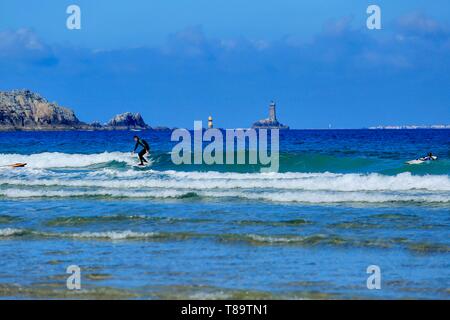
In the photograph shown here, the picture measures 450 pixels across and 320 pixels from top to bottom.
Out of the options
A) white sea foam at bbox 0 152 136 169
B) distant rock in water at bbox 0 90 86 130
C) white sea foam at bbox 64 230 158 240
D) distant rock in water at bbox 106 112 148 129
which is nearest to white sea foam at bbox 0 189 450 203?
white sea foam at bbox 64 230 158 240

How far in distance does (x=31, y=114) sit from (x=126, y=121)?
77.0ft

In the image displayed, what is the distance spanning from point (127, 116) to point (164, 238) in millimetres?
169748

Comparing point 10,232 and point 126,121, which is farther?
point 126,121

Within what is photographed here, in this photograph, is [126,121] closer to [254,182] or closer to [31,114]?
[31,114]

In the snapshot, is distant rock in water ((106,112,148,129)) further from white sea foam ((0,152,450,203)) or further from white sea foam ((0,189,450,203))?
white sea foam ((0,189,450,203))

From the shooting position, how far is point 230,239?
13.2 m

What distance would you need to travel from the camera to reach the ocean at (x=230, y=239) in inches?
380

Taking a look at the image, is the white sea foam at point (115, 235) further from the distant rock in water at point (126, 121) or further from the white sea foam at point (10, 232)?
the distant rock in water at point (126, 121)

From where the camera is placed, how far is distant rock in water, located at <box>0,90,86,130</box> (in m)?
165

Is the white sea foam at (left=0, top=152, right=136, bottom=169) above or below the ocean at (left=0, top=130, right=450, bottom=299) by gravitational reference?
above

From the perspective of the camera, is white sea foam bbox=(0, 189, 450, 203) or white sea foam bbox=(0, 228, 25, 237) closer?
white sea foam bbox=(0, 228, 25, 237)

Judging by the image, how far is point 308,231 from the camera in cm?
1400

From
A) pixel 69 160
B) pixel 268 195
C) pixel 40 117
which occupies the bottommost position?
pixel 268 195

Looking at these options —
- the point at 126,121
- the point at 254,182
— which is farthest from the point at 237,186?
the point at 126,121
